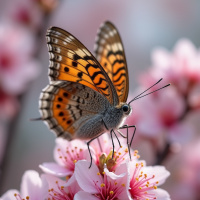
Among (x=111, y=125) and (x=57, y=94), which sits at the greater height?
(x=57, y=94)

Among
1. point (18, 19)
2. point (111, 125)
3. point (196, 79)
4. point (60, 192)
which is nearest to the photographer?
point (60, 192)

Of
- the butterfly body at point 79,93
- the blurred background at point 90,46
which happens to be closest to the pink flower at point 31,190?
the butterfly body at point 79,93

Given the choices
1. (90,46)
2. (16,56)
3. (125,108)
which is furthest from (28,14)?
(90,46)

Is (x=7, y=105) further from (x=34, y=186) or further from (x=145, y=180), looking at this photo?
(x=145, y=180)

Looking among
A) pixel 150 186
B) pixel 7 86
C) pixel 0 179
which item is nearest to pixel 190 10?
pixel 7 86

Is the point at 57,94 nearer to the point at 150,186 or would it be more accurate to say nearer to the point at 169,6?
the point at 150,186

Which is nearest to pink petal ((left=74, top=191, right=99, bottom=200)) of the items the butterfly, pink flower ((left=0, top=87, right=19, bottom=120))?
the butterfly
